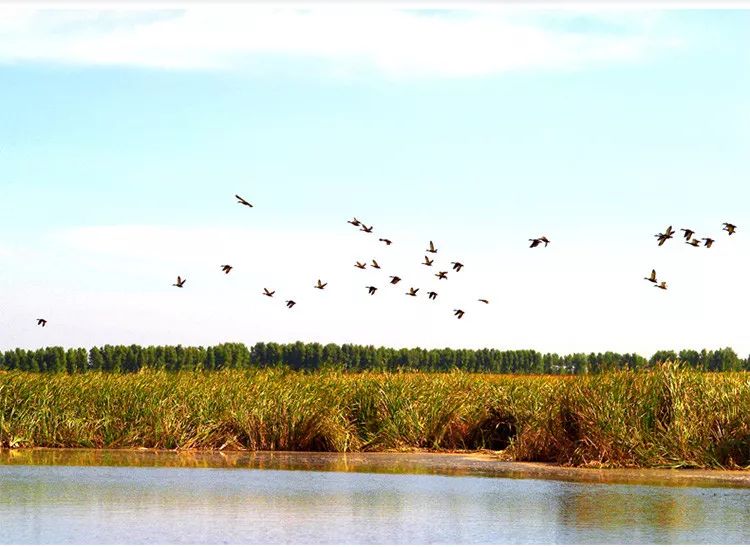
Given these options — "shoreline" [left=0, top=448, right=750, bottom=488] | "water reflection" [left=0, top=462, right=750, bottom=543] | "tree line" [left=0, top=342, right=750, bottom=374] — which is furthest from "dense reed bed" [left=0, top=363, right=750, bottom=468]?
"tree line" [left=0, top=342, right=750, bottom=374]

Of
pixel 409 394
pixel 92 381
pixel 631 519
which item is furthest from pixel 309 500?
pixel 92 381

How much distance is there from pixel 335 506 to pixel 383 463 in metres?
8.87

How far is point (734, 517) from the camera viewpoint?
59.8ft

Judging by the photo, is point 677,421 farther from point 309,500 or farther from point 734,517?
point 309,500

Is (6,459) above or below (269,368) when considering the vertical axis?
below

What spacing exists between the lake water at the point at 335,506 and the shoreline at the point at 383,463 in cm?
24

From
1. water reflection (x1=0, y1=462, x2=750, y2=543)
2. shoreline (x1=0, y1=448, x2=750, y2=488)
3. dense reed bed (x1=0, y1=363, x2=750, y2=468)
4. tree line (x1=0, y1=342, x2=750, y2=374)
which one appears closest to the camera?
water reflection (x1=0, y1=462, x2=750, y2=543)

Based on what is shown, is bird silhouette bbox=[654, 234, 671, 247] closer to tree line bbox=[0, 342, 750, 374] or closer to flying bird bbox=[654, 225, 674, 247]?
flying bird bbox=[654, 225, 674, 247]

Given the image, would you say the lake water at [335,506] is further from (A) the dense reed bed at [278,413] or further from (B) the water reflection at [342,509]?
(A) the dense reed bed at [278,413]

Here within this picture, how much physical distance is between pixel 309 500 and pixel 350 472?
5692 millimetres

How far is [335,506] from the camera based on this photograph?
19.0m

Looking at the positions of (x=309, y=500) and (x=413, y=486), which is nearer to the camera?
(x=309, y=500)

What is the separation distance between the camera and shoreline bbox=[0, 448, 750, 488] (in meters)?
24.7

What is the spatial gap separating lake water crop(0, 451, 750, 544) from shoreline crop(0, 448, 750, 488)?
0.24m
